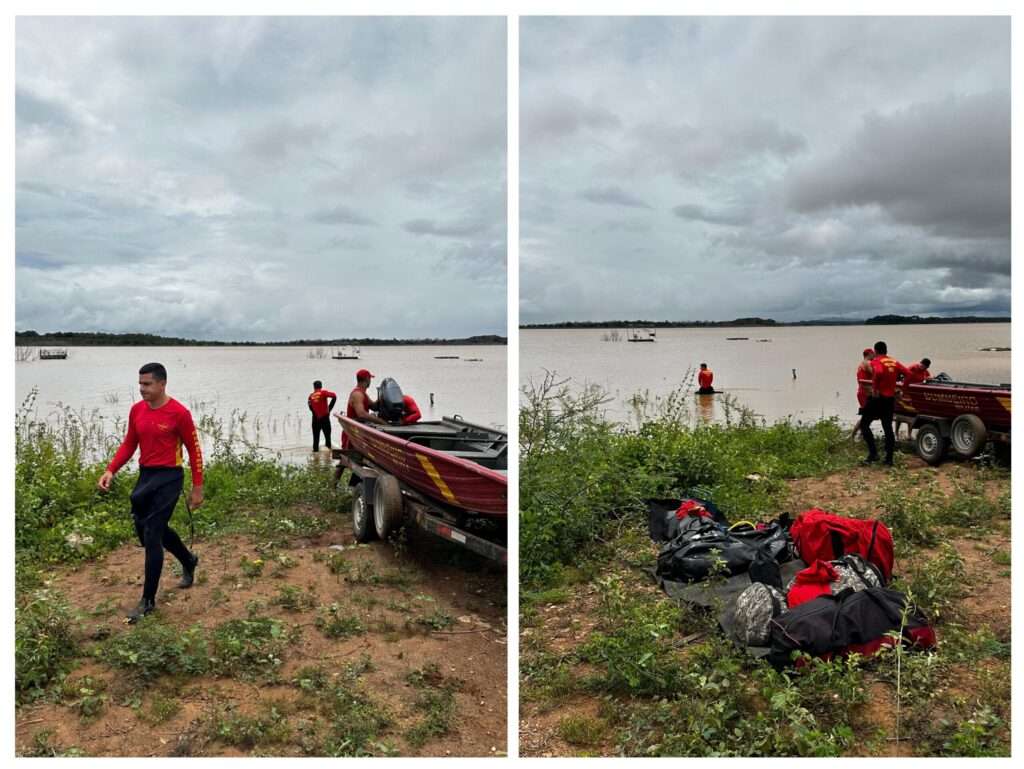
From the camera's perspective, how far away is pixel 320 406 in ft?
24.8

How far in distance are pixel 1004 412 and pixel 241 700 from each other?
550 cm

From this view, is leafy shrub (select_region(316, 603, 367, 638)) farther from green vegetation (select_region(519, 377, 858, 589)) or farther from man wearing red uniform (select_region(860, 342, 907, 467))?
man wearing red uniform (select_region(860, 342, 907, 467))

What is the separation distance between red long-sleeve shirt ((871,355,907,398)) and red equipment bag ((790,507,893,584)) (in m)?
3.24

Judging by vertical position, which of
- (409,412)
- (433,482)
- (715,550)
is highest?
(409,412)

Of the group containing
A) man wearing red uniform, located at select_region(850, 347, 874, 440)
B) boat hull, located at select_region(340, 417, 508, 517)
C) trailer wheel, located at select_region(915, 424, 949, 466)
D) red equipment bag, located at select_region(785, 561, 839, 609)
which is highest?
man wearing red uniform, located at select_region(850, 347, 874, 440)

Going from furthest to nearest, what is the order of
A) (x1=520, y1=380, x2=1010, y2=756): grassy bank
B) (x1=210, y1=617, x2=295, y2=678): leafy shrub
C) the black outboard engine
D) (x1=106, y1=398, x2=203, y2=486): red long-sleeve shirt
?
the black outboard engine → (x1=106, y1=398, x2=203, y2=486): red long-sleeve shirt → (x1=210, y1=617, x2=295, y2=678): leafy shrub → (x1=520, y1=380, x2=1010, y2=756): grassy bank

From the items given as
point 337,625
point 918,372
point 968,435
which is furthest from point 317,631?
point 918,372

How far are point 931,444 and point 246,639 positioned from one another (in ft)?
18.4

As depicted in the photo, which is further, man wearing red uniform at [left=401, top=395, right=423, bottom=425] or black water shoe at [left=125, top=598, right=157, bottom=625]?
man wearing red uniform at [left=401, top=395, right=423, bottom=425]

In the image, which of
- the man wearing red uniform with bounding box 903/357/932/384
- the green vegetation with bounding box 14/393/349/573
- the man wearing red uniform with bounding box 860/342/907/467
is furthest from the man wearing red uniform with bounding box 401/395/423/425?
the man wearing red uniform with bounding box 903/357/932/384

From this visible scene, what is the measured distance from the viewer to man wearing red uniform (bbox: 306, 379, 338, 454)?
24.5 ft

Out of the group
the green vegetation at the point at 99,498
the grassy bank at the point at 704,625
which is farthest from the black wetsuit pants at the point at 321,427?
the grassy bank at the point at 704,625

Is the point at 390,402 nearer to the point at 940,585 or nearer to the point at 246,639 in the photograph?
the point at 246,639

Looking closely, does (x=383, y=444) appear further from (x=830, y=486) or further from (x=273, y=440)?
(x=273, y=440)
